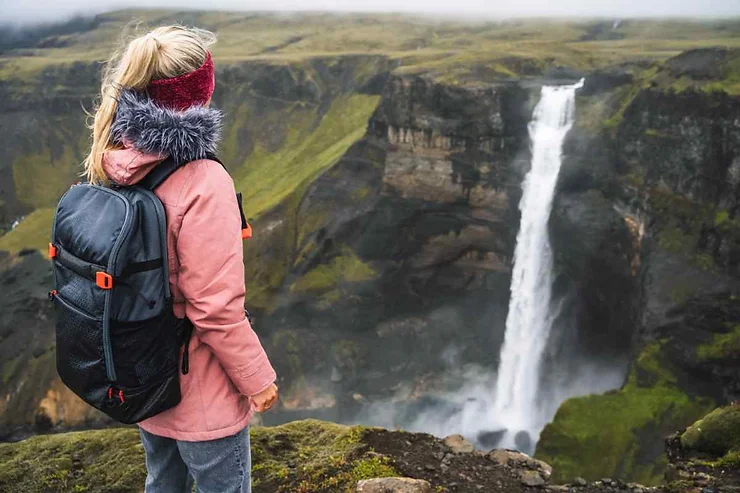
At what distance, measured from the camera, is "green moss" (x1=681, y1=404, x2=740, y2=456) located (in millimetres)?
9281

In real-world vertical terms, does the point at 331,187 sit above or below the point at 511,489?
below

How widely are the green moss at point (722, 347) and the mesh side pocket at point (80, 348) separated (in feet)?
110

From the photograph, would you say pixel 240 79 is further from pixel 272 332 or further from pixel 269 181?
pixel 272 332

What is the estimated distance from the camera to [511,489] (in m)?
7.83

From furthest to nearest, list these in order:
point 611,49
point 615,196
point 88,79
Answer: point 88,79 < point 611,49 < point 615,196

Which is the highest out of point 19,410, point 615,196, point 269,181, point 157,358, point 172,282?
point 172,282

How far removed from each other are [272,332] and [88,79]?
6392 centimetres

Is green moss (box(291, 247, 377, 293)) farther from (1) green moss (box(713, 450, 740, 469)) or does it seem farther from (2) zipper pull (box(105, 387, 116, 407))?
(2) zipper pull (box(105, 387, 116, 407))

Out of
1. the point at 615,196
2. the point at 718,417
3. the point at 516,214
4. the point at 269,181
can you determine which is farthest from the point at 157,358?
the point at 269,181

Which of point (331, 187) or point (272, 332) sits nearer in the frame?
point (272, 332)

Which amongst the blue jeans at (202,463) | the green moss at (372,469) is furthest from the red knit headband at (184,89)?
the green moss at (372,469)

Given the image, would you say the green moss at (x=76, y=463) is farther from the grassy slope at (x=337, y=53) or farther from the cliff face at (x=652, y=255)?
the grassy slope at (x=337, y=53)

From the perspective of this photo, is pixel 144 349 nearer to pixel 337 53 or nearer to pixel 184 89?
pixel 184 89

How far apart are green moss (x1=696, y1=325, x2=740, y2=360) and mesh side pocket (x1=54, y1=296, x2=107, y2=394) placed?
3359 cm
